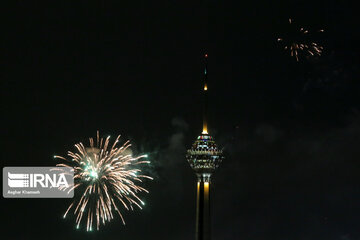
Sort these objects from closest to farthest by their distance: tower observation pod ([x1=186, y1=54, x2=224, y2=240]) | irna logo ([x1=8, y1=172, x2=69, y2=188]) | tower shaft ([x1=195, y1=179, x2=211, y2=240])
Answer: irna logo ([x1=8, y1=172, x2=69, y2=188]) < tower observation pod ([x1=186, y1=54, x2=224, y2=240]) < tower shaft ([x1=195, y1=179, x2=211, y2=240])

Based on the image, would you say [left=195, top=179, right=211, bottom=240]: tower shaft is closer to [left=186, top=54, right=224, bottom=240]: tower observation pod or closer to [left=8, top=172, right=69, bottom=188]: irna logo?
[left=186, top=54, right=224, bottom=240]: tower observation pod

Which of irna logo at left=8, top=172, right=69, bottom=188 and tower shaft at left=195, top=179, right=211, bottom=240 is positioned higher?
irna logo at left=8, top=172, right=69, bottom=188

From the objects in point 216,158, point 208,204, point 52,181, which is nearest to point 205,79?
point 216,158

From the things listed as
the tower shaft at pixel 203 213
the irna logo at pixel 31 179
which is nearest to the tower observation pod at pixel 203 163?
the tower shaft at pixel 203 213

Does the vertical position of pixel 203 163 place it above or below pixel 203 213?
above

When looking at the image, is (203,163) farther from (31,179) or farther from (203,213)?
(31,179)

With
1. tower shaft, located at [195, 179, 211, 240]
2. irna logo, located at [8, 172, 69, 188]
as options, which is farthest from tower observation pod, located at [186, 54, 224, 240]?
irna logo, located at [8, 172, 69, 188]

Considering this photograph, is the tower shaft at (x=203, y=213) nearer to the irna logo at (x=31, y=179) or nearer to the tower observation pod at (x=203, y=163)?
the tower observation pod at (x=203, y=163)

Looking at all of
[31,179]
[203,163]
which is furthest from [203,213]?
[31,179]
